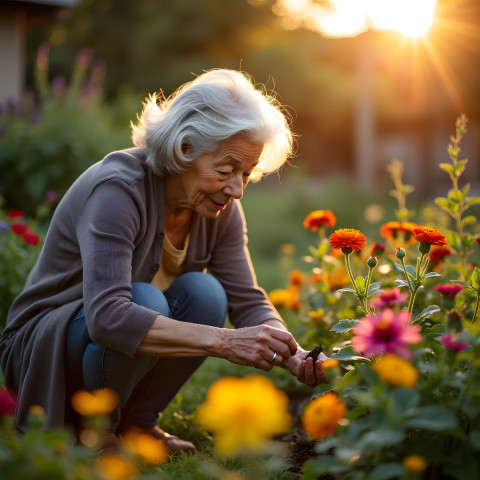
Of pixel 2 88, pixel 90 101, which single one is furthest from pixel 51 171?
pixel 2 88

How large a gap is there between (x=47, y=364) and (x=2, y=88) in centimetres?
615

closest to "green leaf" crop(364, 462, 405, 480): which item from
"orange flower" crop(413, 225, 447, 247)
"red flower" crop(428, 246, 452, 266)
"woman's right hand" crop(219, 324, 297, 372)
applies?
"woman's right hand" crop(219, 324, 297, 372)

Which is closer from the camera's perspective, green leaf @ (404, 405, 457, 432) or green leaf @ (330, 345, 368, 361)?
green leaf @ (404, 405, 457, 432)

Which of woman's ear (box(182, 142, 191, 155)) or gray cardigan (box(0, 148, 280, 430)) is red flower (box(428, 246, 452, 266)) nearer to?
gray cardigan (box(0, 148, 280, 430))

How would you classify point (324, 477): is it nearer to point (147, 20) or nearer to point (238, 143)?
point (238, 143)

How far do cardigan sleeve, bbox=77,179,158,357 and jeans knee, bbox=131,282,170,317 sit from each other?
129mm

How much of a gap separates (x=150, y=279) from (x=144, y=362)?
30cm

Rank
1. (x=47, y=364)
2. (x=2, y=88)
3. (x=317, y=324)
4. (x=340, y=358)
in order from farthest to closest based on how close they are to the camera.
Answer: (x=2, y=88) → (x=317, y=324) → (x=47, y=364) → (x=340, y=358)

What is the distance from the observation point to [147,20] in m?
17.9

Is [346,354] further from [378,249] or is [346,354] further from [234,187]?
[378,249]

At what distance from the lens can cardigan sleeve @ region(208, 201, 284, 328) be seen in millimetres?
2188

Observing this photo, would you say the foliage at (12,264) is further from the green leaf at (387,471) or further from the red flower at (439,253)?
the green leaf at (387,471)

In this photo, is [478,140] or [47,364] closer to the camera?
[47,364]

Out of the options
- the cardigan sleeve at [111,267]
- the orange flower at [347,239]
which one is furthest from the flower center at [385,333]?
the cardigan sleeve at [111,267]
